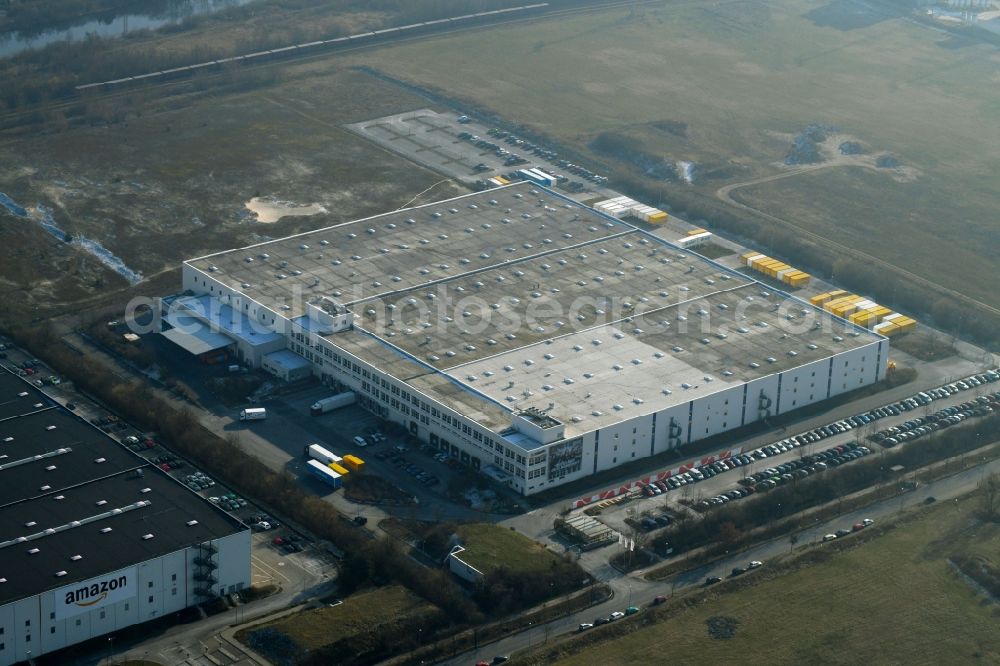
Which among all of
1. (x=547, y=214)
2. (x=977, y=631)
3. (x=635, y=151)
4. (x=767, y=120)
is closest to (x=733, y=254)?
(x=547, y=214)

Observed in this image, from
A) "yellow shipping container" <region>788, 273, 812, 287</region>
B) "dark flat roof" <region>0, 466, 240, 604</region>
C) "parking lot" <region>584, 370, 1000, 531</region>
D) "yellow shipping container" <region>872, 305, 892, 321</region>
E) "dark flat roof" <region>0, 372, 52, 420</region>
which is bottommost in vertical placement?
"parking lot" <region>584, 370, 1000, 531</region>

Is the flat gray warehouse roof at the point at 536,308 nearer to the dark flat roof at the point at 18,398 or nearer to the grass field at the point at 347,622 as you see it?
the grass field at the point at 347,622

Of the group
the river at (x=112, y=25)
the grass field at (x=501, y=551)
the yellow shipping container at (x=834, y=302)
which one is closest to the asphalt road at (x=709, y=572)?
the grass field at (x=501, y=551)

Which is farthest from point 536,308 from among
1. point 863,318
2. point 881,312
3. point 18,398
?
point 18,398

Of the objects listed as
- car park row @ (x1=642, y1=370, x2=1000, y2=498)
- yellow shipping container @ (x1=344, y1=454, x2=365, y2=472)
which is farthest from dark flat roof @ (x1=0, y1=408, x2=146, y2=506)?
car park row @ (x1=642, y1=370, x2=1000, y2=498)

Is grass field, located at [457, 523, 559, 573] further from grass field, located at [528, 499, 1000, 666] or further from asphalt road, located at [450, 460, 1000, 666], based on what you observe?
grass field, located at [528, 499, 1000, 666]

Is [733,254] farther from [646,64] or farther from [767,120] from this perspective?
[646,64]

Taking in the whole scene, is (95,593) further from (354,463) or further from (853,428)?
(853,428)
